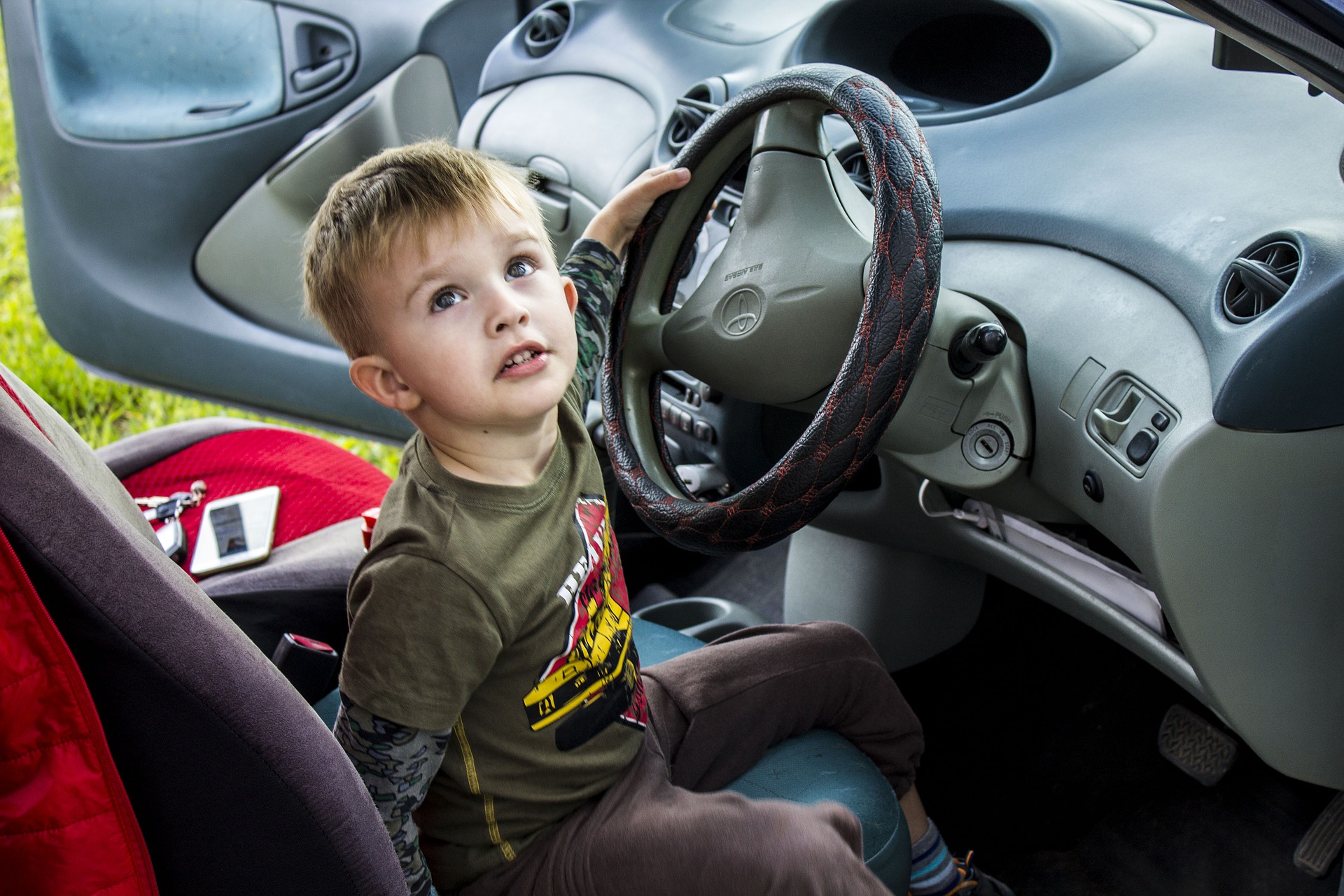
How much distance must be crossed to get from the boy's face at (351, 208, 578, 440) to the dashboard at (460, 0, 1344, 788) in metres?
0.43

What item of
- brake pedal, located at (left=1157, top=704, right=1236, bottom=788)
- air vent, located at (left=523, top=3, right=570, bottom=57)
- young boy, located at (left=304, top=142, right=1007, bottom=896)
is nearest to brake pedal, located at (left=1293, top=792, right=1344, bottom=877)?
brake pedal, located at (left=1157, top=704, right=1236, bottom=788)

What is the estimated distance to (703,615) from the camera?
5.86ft

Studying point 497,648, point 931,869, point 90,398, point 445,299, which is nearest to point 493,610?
point 497,648

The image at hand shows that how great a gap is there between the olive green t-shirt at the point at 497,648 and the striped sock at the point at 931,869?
410mm

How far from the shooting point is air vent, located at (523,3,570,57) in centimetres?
216

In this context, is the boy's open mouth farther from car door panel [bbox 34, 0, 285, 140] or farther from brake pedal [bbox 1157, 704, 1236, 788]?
car door panel [bbox 34, 0, 285, 140]

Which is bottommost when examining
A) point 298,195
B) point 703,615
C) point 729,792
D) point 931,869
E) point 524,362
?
point 703,615

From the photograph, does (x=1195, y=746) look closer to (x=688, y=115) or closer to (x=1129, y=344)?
(x=1129, y=344)

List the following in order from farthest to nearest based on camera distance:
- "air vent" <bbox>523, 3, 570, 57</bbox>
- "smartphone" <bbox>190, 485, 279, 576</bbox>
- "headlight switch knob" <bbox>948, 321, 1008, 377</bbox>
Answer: "air vent" <bbox>523, 3, 570, 57</bbox>, "smartphone" <bbox>190, 485, 279, 576</bbox>, "headlight switch knob" <bbox>948, 321, 1008, 377</bbox>

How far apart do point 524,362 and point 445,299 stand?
0.26ft

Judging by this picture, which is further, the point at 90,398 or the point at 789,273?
the point at 90,398

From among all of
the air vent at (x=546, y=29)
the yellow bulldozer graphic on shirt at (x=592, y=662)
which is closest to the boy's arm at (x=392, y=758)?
the yellow bulldozer graphic on shirt at (x=592, y=662)

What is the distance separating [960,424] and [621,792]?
50cm

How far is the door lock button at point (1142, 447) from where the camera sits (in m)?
1.08
